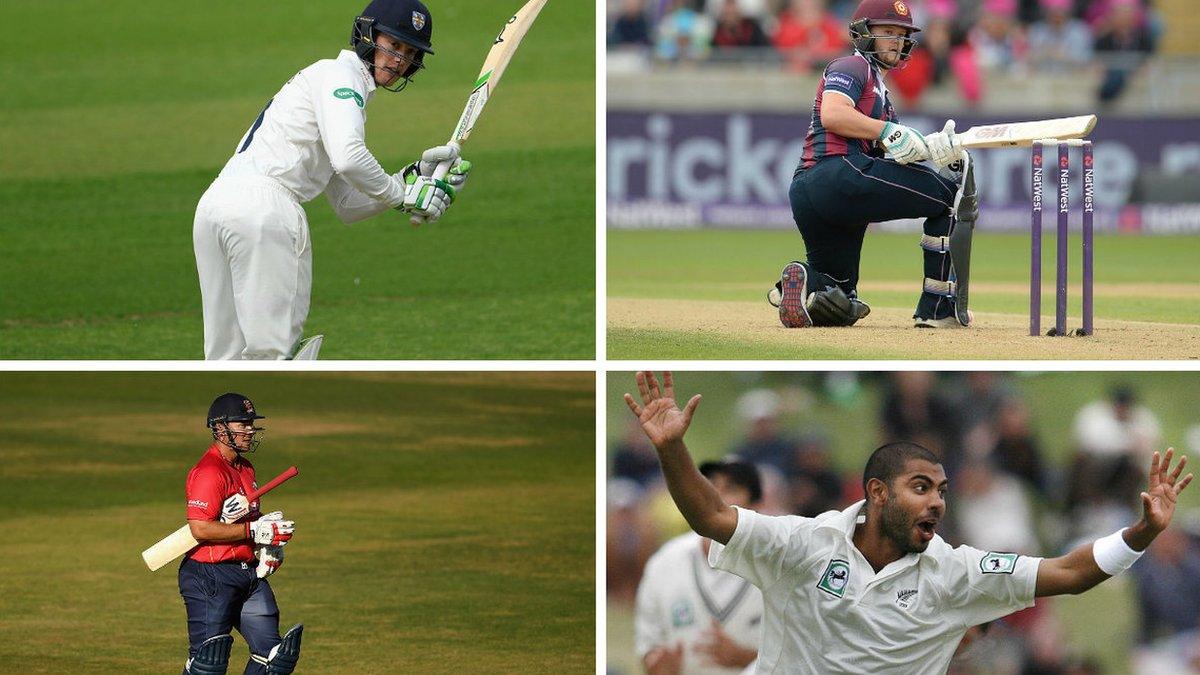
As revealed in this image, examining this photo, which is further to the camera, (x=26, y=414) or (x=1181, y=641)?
(x=26, y=414)

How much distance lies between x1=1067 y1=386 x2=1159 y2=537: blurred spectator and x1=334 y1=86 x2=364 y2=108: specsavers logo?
4.86 metres

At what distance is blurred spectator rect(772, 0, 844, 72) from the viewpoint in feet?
66.8

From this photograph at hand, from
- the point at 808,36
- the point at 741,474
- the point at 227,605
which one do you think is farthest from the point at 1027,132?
the point at 808,36

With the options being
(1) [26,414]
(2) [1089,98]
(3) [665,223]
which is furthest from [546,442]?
(2) [1089,98]

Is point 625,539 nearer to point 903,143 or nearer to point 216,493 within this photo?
point 903,143

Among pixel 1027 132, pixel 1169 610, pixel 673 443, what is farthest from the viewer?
pixel 1169 610

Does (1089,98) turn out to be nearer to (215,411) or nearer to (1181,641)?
(1181,641)

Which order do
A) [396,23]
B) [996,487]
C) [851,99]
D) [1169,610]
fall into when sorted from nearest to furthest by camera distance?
[396,23] → [851,99] → [1169,610] → [996,487]

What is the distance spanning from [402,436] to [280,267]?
13.7ft

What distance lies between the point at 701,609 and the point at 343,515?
3.47 meters

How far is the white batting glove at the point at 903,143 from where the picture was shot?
308 inches

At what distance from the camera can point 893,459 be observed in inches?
210

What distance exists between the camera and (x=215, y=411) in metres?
6.18

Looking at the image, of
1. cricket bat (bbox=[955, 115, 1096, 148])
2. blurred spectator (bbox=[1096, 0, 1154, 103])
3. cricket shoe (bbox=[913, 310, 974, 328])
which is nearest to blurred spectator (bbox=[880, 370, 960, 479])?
cricket shoe (bbox=[913, 310, 974, 328])
